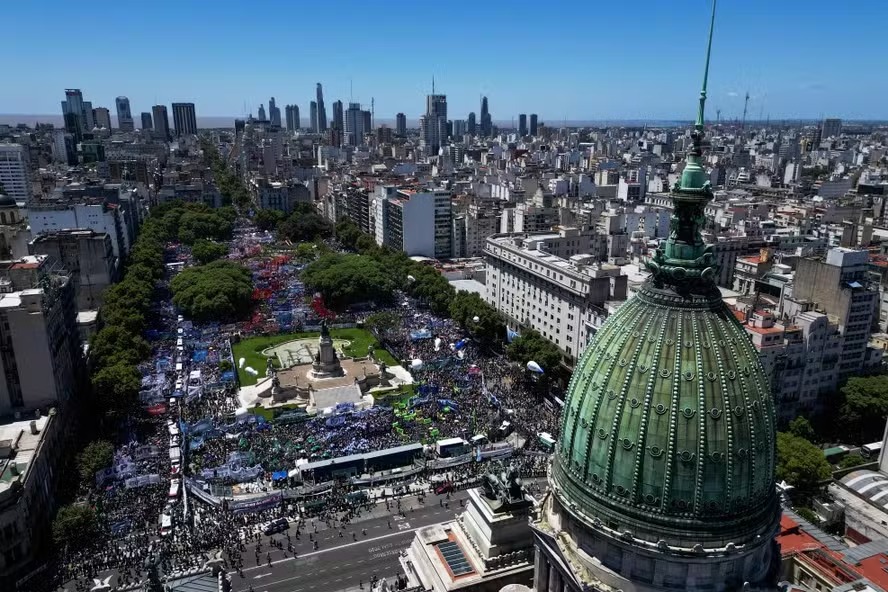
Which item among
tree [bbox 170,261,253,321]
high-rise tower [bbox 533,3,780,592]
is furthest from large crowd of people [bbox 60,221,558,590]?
high-rise tower [bbox 533,3,780,592]

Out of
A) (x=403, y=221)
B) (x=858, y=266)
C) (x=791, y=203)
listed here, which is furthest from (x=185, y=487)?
(x=791, y=203)

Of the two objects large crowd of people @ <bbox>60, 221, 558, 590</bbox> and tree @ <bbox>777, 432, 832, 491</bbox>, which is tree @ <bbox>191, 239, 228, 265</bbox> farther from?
tree @ <bbox>777, 432, 832, 491</bbox>

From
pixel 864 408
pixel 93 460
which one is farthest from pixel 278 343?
pixel 864 408

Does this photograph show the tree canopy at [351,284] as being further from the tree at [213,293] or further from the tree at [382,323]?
the tree at [213,293]

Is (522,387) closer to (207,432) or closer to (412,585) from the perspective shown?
(207,432)

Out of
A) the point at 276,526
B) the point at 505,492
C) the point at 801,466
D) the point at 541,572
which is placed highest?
the point at 541,572

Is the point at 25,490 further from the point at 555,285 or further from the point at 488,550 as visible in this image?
the point at 555,285
